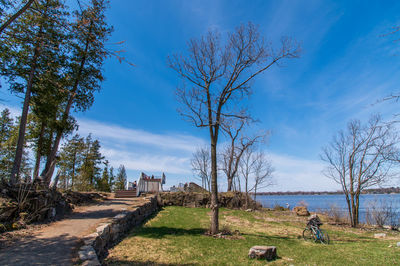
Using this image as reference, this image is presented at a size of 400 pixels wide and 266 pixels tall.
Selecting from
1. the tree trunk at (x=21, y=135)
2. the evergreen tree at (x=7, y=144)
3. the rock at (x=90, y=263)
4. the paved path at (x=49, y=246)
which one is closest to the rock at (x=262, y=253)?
the rock at (x=90, y=263)

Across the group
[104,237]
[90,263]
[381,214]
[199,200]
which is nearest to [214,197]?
[104,237]

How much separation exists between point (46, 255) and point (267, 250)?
212 inches

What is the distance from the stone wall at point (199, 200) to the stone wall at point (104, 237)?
855 cm

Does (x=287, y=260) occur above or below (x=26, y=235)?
below

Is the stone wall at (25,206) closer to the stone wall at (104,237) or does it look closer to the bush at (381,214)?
the stone wall at (104,237)

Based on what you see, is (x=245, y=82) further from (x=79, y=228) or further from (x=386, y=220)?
(x=386, y=220)

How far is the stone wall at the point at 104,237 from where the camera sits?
4.46 meters

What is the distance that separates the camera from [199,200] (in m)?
18.9

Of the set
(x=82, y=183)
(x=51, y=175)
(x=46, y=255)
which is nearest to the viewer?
(x=46, y=255)

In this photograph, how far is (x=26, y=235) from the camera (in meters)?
5.73

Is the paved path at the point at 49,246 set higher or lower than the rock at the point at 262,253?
higher

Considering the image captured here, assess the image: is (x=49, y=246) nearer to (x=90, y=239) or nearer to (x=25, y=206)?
(x=90, y=239)

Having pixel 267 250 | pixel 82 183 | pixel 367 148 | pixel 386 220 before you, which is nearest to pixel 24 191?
pixel 267 250

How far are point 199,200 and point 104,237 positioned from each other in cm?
1338
